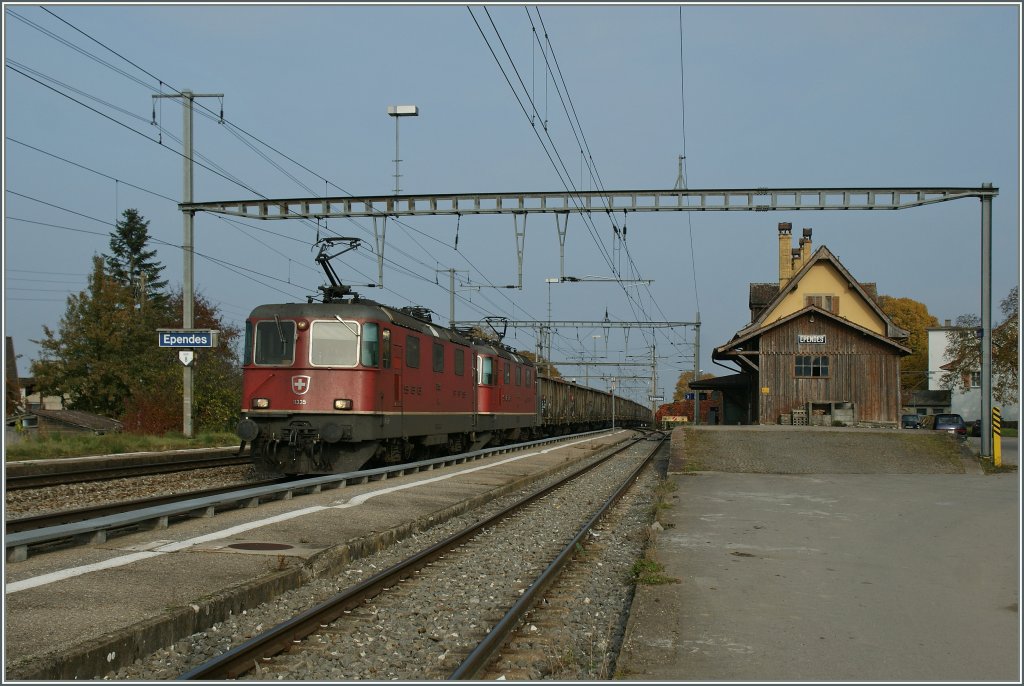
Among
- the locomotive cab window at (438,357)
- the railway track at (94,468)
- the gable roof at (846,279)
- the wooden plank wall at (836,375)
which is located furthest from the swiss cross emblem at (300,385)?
the gable roof at (846,279)

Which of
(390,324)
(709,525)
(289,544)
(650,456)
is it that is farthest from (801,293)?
(289,544)

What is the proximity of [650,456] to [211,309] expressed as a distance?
1450 inches

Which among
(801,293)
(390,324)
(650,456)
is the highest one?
(801,293)

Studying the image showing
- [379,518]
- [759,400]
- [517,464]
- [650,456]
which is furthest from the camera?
[759,400]

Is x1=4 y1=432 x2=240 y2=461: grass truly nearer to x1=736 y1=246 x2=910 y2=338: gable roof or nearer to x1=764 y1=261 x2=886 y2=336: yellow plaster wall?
x1=736 y1=246 x2=910 y2=338: gable roof

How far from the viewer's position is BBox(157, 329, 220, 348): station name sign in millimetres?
22078

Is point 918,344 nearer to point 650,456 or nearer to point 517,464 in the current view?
point 650,456

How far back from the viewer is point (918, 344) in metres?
74.9

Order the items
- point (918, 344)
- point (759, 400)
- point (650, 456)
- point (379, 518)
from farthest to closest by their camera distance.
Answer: point (918, 344) < point (759, 400) < point (650, 456) < point (379, 518)

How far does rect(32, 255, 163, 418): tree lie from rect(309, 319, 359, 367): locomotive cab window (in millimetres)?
29075

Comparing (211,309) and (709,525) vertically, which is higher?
(211,309)

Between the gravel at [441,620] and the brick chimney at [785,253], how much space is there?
37529 mm

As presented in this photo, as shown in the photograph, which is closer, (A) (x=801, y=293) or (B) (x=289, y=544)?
(B) (x=289, y=544)

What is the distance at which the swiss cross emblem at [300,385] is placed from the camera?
53.1 feet
